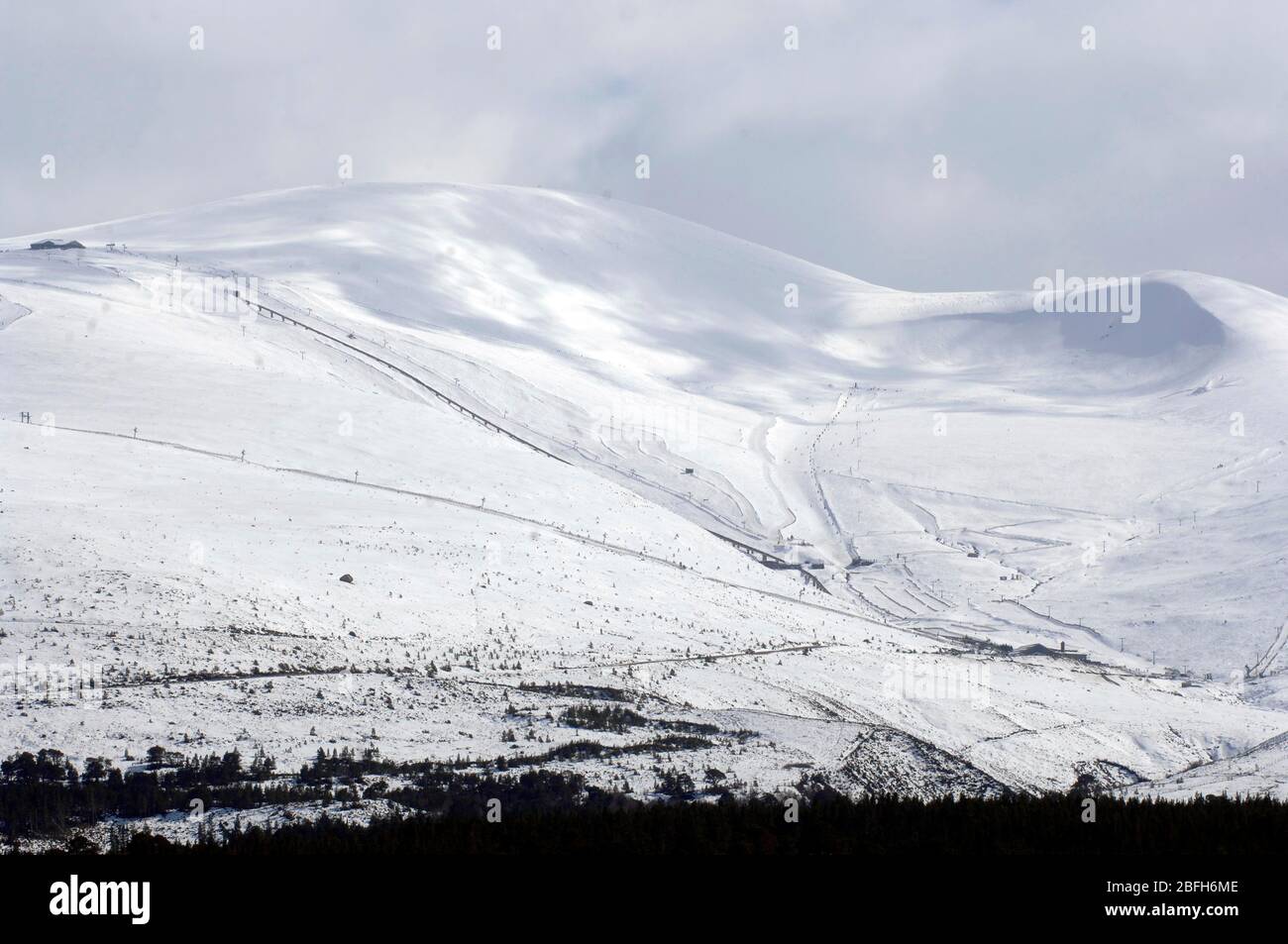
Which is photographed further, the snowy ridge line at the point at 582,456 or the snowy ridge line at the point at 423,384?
the snowy ridge line at the point at 423,384

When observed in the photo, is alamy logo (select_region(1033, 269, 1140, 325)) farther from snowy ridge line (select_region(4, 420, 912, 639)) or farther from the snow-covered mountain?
snowy ridge line (select_region(4, 420, 912, 639))

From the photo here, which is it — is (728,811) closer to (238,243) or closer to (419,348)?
(419,348)

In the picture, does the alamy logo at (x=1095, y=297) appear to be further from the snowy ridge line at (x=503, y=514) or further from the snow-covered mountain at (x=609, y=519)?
the snowy ridge line at (x=503, y=514)

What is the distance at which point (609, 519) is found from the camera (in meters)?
57.4

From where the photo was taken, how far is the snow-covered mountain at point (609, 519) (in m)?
30.0
